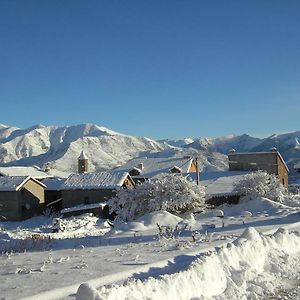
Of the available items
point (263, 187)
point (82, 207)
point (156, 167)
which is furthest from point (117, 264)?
point (156, 167)

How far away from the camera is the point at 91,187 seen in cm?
5200

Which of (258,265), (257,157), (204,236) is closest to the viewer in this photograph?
(258,265)

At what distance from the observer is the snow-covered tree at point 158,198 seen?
3294 cm

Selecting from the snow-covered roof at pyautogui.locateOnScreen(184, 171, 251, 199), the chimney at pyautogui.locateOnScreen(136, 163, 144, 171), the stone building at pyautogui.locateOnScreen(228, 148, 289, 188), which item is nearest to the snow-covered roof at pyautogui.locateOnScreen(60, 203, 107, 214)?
the snow-covered roof at pyautogui.locateOnScreen(184, 171, 251, 199)

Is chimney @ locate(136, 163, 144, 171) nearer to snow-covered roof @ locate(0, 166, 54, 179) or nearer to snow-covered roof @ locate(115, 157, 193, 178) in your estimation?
snow-covered roof @ locate(115, 157, 193, 178)

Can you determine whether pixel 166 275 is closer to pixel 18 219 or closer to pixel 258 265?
pixel 258 265

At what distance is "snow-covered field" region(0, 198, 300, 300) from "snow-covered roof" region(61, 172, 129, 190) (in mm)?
34798

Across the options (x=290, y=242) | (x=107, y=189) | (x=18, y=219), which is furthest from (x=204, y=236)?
(x=18, y=219)

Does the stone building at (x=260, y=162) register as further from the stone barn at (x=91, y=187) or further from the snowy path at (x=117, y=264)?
the snowy path at (x=117, y=264)

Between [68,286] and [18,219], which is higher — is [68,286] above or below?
above

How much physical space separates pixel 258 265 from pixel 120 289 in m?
4.92

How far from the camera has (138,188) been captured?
112 ft

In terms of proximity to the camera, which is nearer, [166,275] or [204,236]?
[166,275]

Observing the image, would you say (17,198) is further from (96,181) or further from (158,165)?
(158,165)
